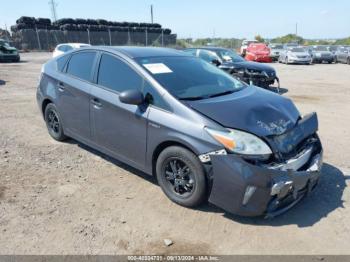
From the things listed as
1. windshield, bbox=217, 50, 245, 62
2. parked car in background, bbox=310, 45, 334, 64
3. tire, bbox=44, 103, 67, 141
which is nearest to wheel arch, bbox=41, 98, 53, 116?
tire, bbox=44, 103, 67, 141

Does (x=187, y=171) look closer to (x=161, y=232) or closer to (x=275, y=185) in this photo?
(x=161, y=232)

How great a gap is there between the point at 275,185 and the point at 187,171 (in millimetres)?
920

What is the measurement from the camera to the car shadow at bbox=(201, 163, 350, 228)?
3490 mm

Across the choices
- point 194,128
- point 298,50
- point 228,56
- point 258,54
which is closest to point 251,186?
point 194,128

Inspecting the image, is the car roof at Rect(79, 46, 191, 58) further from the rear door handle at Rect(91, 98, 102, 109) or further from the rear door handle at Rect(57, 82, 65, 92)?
the rear door handle at Rect(57, 82, 65, 92)

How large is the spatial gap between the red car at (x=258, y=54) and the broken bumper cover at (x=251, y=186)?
73.5 ft

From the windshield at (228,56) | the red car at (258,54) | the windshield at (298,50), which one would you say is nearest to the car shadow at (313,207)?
the windshield at (228,56)

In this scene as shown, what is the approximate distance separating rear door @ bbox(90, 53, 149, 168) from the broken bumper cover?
106 cm

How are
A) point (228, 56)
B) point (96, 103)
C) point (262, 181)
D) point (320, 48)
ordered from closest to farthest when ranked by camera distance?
→ 1. point (262, 181)
2. point (96, 103)
3. point (228, 56)
4. point (320, 48)

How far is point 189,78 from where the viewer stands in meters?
4.22

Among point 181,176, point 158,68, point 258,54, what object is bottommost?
point 258,54

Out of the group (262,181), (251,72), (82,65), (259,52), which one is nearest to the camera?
(262,181)

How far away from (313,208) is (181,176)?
4.88 feet

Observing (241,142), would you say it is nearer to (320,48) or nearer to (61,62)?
(61,62)
